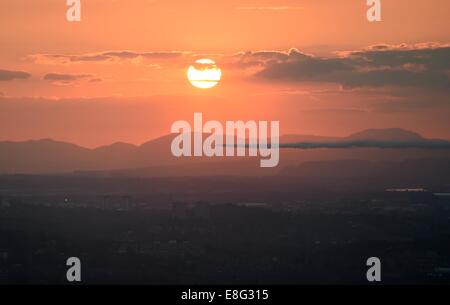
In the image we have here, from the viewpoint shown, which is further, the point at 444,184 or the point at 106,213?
the point at 444,184

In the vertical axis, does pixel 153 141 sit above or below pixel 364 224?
above

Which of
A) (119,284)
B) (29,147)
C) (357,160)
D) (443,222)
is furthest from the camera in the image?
(357,160)

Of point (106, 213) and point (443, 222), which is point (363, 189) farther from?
point (106, 213)

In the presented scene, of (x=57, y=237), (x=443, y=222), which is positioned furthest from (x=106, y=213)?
(x=443, y=222)

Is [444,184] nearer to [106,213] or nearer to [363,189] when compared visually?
[363,189]

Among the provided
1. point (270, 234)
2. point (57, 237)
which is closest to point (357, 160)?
point (270, 234)
